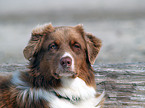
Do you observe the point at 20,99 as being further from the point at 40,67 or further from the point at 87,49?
the point at 87,49

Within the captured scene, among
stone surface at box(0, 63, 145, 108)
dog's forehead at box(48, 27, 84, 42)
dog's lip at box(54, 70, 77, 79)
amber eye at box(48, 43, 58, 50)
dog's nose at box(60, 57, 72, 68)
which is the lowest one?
stone surface at box(0, 63, 145, 108)

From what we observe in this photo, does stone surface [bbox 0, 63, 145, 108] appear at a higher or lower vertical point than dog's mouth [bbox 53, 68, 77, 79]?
lower

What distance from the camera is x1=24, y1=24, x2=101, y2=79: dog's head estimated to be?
14.3 ft

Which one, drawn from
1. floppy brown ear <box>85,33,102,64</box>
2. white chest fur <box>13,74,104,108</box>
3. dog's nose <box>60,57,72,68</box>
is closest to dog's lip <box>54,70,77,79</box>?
dog's nose <box>60,57,72,68</box>

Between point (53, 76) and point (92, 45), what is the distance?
3.85 feet

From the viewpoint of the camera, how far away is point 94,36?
17.2 feet


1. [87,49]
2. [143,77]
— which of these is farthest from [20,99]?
[143,77]

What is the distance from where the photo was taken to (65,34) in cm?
480

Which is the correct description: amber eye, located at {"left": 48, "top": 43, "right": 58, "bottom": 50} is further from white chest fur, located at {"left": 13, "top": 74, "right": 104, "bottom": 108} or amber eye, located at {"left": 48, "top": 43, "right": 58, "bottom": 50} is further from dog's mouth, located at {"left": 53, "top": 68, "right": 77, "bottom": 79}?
white chest fur, located at {"left": 13, "top": 74, "right": 104, "bottom": 108}

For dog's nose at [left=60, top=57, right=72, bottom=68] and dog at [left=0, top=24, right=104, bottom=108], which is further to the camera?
dog at [left=0, top=24, right=104, bottom=108]

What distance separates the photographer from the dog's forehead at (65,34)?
15.6 ft

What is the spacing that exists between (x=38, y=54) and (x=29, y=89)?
2.39ft

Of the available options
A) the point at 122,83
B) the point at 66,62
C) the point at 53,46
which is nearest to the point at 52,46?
the point at 53,46

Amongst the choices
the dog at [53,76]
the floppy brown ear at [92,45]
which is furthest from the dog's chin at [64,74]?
the floppy brown ear at [92,45]
